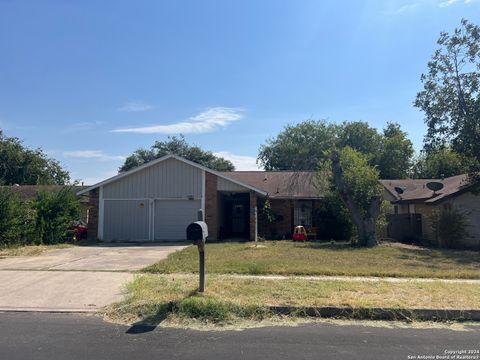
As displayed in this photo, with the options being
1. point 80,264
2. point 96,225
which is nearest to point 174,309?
point 80,264

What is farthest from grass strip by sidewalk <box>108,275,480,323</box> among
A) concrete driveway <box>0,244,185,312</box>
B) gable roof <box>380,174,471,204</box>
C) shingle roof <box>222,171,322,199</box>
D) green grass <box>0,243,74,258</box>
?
shingle roof <box>222,171,322,199</box>

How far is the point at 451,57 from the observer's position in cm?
2427

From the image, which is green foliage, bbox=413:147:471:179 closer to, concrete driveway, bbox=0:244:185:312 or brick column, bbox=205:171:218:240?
brick column, bbox=205:171:218:240

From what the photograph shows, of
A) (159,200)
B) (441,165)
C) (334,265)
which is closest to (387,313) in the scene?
(334,265)

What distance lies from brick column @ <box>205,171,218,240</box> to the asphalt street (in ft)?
50.2

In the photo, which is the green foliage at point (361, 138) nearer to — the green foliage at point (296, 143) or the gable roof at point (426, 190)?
the green foliage at point (296, 143)

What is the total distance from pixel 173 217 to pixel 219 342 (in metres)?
17.1

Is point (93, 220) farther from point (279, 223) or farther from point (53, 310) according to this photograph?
point (53, 310)

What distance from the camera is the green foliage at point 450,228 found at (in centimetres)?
1911

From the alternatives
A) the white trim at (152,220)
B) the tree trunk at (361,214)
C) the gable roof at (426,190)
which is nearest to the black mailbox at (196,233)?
the tree trunk at (361,214)

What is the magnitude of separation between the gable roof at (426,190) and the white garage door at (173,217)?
12.4m

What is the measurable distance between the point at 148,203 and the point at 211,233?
12.3ft

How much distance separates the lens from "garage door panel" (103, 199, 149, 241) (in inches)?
882

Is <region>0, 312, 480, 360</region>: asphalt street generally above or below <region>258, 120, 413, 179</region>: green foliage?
below
